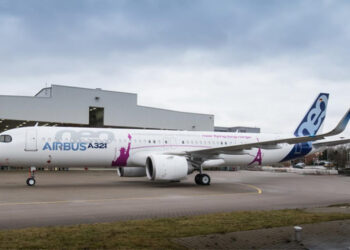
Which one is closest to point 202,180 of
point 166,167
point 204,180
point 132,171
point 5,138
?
point 204,180

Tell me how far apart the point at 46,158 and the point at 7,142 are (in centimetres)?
212

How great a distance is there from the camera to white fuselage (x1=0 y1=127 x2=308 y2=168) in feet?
59.2

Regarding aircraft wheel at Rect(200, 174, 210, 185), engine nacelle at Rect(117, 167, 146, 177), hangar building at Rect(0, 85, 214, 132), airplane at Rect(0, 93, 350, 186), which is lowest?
aircraft wheel at Rect(200, 174, 210, 185)

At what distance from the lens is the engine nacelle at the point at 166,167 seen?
1795 cm

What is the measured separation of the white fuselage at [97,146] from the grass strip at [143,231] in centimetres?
1134

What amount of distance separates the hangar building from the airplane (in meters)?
16.5

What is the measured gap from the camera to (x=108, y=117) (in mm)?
38562

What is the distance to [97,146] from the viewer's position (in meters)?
19.3

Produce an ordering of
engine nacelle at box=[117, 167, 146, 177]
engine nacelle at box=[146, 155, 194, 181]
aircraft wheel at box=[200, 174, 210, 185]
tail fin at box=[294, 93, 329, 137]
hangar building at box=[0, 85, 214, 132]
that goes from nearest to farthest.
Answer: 1. engine nacelle at box=[146, 155, 194, 181]
2. aircraft wheel at box=[200, 174, 210, 185]
3. engine nacelle at box=[117, 167, 146, 177]
4. tail fin at box=[294, 93, 329, 137]
5. hangar building at box=[0, 85, 214, 132]

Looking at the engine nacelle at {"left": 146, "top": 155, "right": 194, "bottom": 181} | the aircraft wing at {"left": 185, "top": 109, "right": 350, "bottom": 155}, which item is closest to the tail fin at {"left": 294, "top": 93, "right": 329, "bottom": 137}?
the aircraft wing at {"left": 185, "top": 109, "right": 350, "bottom": 155}

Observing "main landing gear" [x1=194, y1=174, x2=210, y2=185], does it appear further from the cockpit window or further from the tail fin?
the cockpit window

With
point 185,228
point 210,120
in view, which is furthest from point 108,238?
point 210,120

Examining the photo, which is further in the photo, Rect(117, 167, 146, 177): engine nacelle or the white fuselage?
Rect(117, 167, 146, 177): engine nacelle

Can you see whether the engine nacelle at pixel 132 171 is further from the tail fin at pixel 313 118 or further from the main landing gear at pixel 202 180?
the tail fin at pixel 313 118
